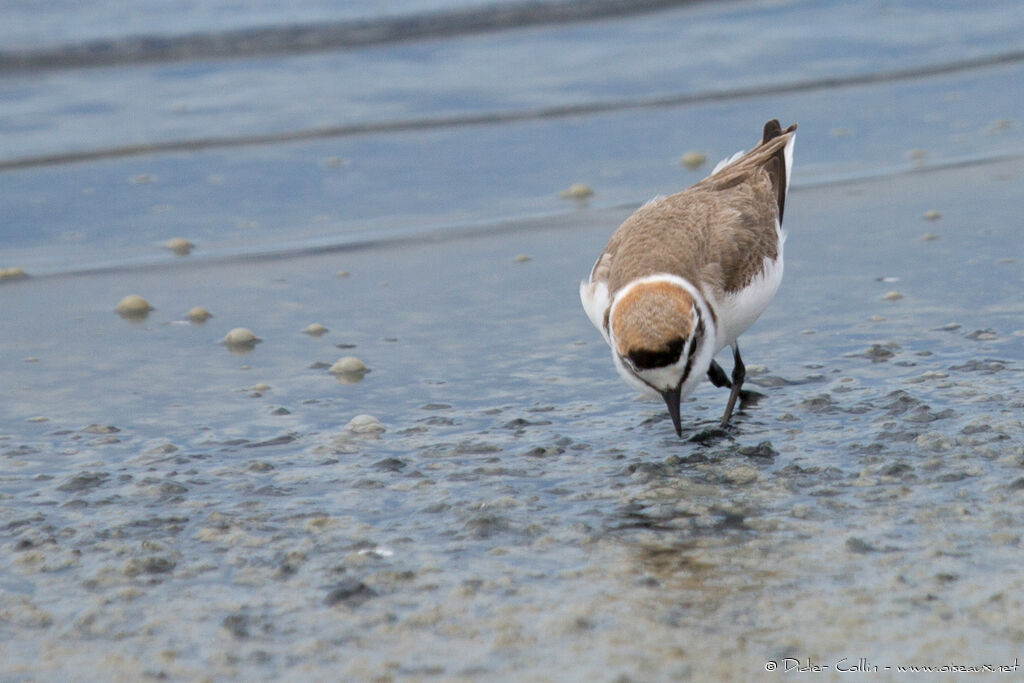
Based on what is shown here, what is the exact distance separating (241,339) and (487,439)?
1729 mm

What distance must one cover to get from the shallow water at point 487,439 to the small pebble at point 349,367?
7 centimetres

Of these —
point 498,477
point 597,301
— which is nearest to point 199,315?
point 597,301

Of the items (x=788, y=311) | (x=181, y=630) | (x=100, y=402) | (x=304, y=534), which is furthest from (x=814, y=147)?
(x=181, y=630)

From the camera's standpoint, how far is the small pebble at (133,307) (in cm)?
666

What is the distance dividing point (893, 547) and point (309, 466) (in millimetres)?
2014

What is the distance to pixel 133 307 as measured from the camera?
6652 mm

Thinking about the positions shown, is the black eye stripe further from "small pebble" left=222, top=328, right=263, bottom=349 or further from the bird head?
"small pebble" left=222, top=328, right=263, bottom=349

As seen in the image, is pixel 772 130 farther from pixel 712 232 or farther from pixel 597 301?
pixel 597 301

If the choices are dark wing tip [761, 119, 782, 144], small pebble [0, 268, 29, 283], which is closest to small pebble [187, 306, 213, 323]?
small pebble [0, 268, 29, 283]

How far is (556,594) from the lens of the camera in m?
3.62

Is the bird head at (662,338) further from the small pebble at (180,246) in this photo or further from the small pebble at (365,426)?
the small pebble at (180,246)

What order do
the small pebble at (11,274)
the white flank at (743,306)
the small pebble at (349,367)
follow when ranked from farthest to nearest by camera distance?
1. the small pebble at (11,274)
2. the small pebble at (349,367)
3. the white flank at (743,306)

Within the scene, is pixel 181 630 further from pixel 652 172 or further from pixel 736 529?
pixel 652 172

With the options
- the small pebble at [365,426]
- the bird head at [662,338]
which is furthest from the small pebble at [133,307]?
the bird head at [662,338]
